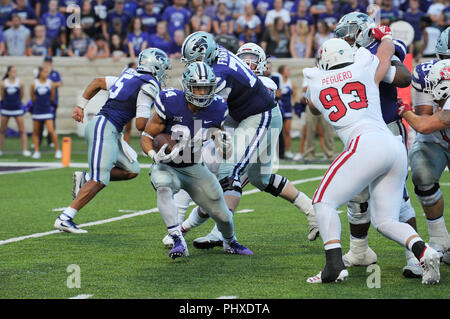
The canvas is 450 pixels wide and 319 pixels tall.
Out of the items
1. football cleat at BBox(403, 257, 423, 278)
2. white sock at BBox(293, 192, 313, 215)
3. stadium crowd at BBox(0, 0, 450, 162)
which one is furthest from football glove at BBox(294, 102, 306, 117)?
football cleat at BBox(403, 257, 423, 278)

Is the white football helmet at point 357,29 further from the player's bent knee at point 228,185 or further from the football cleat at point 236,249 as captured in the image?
the football cleat at point 236,249

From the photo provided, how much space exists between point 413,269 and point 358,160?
95cm

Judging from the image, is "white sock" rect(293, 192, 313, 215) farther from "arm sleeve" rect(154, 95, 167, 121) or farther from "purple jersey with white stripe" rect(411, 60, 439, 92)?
"arm sleeve" rect(154, 95, 167, 121)

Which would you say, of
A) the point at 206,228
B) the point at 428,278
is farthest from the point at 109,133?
the point at 428,278

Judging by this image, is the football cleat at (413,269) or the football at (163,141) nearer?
the football cleat at (413,269)

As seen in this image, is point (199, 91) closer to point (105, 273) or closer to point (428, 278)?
point (105, 273)

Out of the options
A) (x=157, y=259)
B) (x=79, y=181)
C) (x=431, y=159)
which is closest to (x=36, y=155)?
(x=79, y=181)

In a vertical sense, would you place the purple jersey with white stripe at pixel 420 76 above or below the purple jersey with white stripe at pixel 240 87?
above

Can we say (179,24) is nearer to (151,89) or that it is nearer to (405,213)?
(151,89)

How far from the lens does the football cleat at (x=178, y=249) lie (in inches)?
249

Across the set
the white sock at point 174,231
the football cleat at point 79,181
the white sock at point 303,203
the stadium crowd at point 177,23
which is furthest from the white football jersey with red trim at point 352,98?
the stadium crowd at point 177,23

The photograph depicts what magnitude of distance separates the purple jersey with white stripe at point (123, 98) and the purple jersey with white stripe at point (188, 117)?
5.68 ft

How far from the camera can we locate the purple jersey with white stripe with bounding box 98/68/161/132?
26.4 ft

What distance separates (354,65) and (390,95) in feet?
Answer: 2.30
